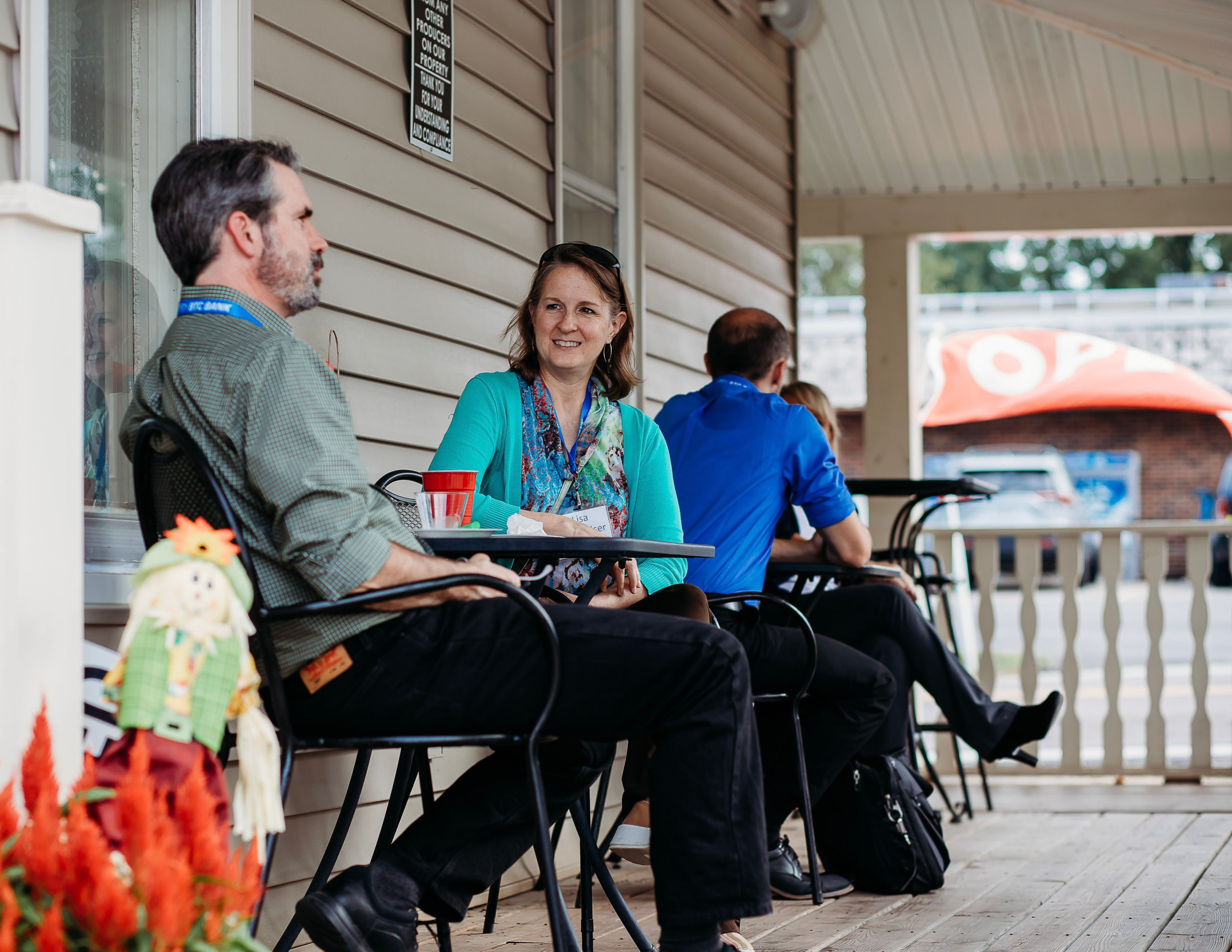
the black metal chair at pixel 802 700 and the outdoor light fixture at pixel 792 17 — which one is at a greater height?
the outdoor light fixture at pixel 792 17

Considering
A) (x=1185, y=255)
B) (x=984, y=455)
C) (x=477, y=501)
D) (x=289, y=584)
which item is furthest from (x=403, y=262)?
(x=1185, y=255)

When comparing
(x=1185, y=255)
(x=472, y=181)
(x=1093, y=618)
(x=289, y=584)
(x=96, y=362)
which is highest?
(x=1185, y=255)

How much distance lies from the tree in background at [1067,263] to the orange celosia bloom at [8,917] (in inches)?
1265

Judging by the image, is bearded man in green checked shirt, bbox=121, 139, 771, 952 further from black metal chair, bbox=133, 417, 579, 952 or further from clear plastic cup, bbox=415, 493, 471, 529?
clear plastic cup, bbox=415, 493, 471, 529

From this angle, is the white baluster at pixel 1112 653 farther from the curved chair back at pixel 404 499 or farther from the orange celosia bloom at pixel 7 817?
the orange celosia bloom at pixel 7 817

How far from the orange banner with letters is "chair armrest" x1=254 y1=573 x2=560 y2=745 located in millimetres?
7643

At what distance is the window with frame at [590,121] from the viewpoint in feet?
13.5

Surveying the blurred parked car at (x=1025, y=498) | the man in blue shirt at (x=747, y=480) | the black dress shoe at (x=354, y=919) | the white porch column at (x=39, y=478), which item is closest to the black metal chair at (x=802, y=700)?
the man in blue shirt at (x=747, y=480)

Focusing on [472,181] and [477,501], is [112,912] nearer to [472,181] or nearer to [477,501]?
[477,501]

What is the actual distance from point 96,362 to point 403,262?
0.94 meters

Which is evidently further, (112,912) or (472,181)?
(472,181)

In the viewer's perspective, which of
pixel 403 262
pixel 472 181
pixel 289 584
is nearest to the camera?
pixel 289 584

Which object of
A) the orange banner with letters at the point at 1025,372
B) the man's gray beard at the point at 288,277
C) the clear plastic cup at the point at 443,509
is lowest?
the clear plastic cup at the point at 443,509

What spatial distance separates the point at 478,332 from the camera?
136 inches
